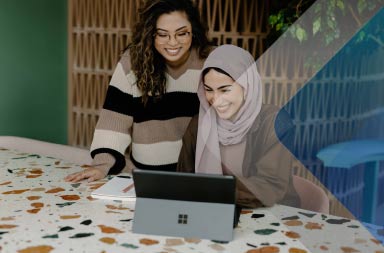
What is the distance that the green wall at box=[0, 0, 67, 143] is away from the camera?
12.9ft

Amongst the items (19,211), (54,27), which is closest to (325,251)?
(19,211)

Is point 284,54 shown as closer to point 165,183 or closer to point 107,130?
point 107,130

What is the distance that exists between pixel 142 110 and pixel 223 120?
515 mm

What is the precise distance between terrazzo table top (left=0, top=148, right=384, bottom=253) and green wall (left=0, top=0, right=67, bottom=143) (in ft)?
7.44

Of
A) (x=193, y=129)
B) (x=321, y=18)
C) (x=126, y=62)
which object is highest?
(x=321, y=18)

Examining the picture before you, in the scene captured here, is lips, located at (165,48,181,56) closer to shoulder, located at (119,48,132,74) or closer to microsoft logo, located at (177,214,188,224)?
shoulder, located at (119,48,132,74)

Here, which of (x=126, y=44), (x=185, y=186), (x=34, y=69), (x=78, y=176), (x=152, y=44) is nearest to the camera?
(x=185, y=186)

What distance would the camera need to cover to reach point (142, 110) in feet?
7.59

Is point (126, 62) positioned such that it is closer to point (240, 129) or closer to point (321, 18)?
point (240, 129)

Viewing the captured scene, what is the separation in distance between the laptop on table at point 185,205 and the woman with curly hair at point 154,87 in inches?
25.8

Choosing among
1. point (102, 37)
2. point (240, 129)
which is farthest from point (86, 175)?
point (102, 37)

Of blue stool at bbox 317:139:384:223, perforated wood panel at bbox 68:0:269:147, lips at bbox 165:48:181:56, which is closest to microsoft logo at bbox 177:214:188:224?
blue stool at bbox 317:139:384:223

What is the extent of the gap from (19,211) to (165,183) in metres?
0.50

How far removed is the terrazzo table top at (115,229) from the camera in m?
1.40
